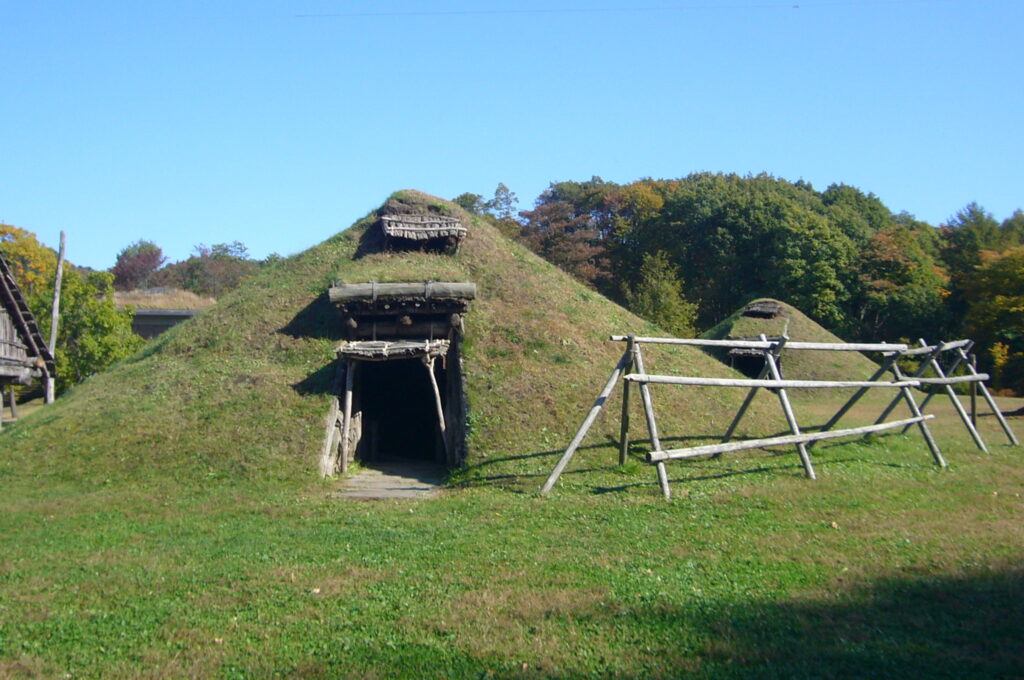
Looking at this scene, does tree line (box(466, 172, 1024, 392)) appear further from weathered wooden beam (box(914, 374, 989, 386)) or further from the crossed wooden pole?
the crossed wooden pole

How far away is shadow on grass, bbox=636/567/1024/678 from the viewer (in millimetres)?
6328

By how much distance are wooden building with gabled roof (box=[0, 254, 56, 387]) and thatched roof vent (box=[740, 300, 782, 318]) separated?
30.2 meters

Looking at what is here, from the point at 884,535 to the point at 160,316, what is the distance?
47.4 meters

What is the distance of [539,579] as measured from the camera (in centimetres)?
877

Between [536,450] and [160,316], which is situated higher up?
[160,316]

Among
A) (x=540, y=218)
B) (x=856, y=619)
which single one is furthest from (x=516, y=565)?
(x=540, y=218)

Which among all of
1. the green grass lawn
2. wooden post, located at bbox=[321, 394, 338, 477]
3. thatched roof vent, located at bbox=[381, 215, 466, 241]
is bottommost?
the green grass lawn

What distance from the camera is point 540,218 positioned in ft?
201

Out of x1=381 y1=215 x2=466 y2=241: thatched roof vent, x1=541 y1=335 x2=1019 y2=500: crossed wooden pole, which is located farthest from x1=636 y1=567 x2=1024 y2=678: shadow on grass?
x1=381 y1=215 x2=466 y2=241: thatched roof vent

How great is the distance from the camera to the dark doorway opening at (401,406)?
21266 mm

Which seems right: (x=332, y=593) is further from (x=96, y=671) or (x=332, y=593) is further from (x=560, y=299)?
(x=560, y=299)

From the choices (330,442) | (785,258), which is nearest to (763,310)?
(785,258)

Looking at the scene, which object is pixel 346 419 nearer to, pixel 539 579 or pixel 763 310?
pixel 539 579

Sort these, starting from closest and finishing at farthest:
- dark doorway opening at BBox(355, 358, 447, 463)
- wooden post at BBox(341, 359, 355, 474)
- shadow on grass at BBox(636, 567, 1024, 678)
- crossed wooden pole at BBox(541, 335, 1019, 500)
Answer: shadow on grass at BBox(636, 567, 1024, 678) < crossed wooden pole at BBox(541, 335, 1019, 500) < wooden post at BBox(341, 359, 355, 474) < dark doorway opening at BBox(355, 358, 447, 463)
